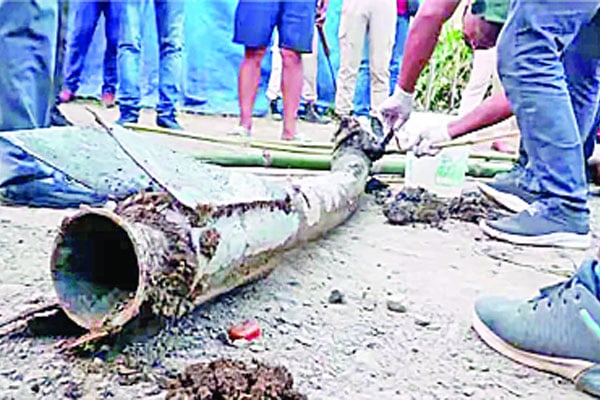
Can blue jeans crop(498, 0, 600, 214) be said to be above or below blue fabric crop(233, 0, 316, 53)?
below

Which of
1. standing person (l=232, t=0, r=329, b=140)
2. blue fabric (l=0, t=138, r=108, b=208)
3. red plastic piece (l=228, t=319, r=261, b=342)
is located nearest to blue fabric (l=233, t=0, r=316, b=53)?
standing person (l=232, t=0, r=329, b=140)

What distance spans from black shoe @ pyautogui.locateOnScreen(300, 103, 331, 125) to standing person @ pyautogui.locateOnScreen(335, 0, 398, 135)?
68.3 inches

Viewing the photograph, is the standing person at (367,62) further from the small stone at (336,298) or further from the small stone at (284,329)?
the small stone at (284,329)

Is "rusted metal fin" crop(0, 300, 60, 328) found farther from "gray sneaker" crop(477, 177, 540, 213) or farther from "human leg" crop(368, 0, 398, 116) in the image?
"human leg" crop(368, 0, 398, 116)

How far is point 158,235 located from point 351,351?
1.46 ft

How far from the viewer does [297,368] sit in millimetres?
1418

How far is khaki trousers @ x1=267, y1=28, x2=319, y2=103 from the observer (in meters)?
7.30

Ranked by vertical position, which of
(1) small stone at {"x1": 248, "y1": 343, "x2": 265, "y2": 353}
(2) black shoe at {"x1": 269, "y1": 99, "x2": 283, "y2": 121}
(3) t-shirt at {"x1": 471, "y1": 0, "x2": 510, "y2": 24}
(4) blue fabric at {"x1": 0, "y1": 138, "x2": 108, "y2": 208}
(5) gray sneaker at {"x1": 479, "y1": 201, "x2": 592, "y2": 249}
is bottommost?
(1) small stone at {"x1": 248, "y1": 343, "x2": 265, "y2": 353}

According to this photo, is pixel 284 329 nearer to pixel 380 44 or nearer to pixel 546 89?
pixel 546 89

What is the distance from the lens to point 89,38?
658 cm

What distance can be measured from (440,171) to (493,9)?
2.08 feet

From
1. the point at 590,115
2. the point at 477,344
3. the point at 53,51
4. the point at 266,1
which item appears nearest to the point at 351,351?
the point at 477,344

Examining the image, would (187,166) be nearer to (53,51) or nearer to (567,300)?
(567,300)

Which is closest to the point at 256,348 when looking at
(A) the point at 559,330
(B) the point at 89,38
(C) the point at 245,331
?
(C) the point at 245,331
